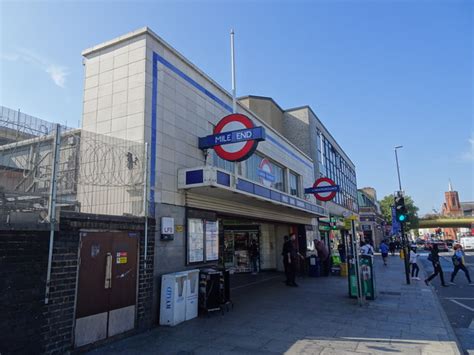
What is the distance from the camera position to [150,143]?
8.00 m

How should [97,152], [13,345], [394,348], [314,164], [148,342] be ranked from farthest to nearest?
[314,164], [97,152], [148,342], [394,348], [13,345]

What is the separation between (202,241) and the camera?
372 inches

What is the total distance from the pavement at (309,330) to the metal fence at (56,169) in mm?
2690

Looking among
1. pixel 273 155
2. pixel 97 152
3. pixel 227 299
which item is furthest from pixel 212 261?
pixel 273 155

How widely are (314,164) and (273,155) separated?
26.6 feet

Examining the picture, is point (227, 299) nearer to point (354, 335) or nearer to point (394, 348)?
point (354, 335)

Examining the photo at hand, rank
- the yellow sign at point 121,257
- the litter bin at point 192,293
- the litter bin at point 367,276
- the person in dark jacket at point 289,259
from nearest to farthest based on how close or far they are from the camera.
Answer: the yellow sign at point 121,257 < the litter bin at point 192,293 < the litter bin at point 367,276 < the person in dark jacket at point 289,259

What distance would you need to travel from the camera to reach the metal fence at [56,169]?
523 centimetres

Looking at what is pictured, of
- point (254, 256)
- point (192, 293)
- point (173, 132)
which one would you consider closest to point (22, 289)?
point (192, 293)

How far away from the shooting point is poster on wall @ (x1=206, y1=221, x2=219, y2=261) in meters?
9.71

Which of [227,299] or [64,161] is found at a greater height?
[64,161]

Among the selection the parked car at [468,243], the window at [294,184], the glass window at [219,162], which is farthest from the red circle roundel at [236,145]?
the parked car at [468,243]

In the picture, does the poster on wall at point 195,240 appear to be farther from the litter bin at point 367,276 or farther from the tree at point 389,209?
the tree at point 389,209

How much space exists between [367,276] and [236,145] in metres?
5.70
